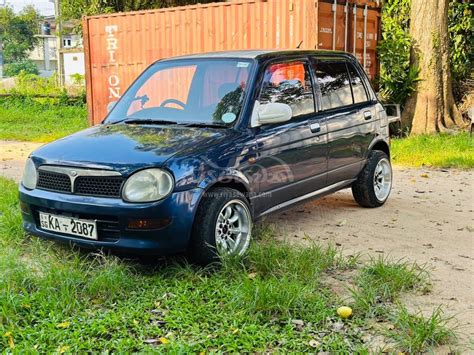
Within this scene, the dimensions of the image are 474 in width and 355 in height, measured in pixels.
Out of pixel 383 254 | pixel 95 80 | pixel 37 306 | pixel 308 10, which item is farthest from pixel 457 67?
pixel 37 306

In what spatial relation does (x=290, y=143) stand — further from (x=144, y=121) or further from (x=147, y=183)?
(x=147, y=183)

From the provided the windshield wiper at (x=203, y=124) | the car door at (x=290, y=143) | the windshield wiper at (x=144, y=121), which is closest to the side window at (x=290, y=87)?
the car door at (x=290, y=143)

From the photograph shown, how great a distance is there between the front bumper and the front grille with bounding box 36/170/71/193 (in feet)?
0.42

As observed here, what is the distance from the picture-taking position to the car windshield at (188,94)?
514cm

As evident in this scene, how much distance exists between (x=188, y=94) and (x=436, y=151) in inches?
252

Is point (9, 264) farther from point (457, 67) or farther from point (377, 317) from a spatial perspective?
point (457, 67)

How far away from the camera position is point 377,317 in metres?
3.80

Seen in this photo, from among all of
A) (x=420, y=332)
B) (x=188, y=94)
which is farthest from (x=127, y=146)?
(x=420, y=332)

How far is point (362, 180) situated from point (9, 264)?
389 centimetres

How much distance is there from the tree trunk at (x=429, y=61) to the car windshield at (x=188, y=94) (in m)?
7.71

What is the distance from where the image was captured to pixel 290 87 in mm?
5570

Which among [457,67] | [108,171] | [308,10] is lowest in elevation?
[108,171]

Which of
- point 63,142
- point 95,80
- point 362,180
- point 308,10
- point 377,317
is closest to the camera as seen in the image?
point 377,317

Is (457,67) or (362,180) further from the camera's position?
(457,67)
